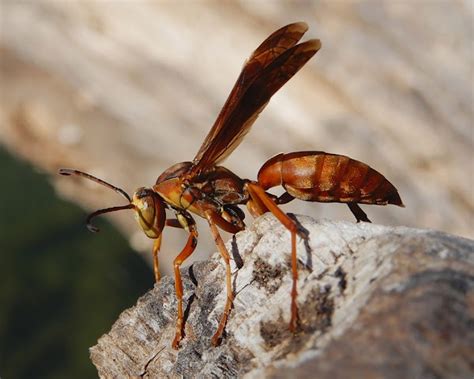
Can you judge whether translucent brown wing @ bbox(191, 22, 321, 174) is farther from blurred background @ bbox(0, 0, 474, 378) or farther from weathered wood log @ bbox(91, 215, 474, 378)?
blurred background @ bbox(0, 0, 474, 378)

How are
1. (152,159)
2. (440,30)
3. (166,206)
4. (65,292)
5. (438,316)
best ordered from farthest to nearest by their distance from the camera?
1. (152,159)
2. (65,292)
3. (440,30)
4. (166,206)
5. (438,316)

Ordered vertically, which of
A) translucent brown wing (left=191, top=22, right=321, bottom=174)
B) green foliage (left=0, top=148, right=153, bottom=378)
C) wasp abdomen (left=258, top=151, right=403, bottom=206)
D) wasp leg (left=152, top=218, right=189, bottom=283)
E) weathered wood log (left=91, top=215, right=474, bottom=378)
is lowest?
weathered wood log (left=91, top=215, right=474, bottom=378)

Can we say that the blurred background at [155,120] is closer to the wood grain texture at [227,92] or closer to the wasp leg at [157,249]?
the wood grain texture at [227,92]

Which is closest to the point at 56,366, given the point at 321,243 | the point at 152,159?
the point at 152,159

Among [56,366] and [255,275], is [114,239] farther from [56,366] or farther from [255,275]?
[255,275]

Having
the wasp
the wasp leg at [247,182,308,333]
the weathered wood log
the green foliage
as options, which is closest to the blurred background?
the green foliage

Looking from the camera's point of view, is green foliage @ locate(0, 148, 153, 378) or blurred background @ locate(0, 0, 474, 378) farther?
green foliage @ locate(0, 148, 153, 378)

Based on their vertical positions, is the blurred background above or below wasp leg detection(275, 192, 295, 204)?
above

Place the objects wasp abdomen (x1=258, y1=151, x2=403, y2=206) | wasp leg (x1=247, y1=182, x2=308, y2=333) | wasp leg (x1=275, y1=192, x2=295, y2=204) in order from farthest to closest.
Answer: wasp leg (x1=275, y1=192, x2=295, y2=204) < wasp abdomen (x1=258, y1=151, x2=403, y2=206) < wasp leg (x1=247, y1=182, x2=308, y2=333)
